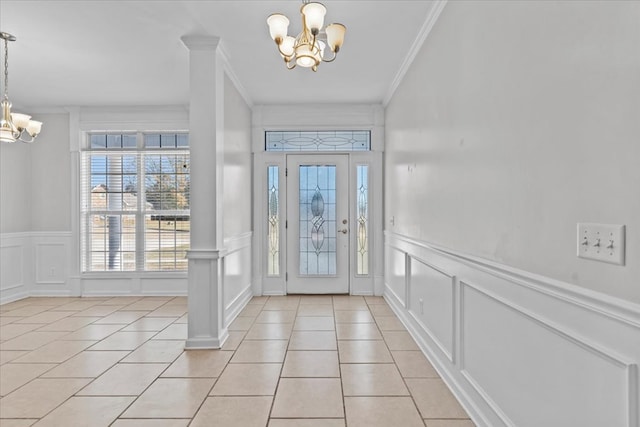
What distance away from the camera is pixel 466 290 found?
2.38 m

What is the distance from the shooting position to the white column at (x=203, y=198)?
136 inches

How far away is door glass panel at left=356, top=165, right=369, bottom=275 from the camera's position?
18.5 feet

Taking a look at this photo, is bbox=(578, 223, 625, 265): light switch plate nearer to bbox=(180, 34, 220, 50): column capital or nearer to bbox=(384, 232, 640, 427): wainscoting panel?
bbox=(384, 232, 640, 427): wainscoting panel

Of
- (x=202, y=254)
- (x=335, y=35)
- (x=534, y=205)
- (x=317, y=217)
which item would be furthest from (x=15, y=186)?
(x=534, y=205)

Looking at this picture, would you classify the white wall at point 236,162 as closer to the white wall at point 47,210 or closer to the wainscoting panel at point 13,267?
the white wall at point 47,210

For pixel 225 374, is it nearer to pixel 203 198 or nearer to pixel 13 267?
pixel 203 198

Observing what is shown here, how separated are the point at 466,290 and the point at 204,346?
229 centimetres

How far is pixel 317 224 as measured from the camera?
18.5 ft

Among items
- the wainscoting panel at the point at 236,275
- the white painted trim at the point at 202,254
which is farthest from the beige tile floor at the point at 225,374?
the white painted trim at the point at 202,254

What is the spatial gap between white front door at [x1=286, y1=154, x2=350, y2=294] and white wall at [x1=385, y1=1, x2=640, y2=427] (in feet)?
8.58

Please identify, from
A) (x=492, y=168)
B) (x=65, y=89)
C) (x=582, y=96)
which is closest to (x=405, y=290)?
(x=492, y=168)

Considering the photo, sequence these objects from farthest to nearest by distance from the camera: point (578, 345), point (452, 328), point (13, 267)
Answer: point (13, 267)
point (452, 328)
point (578, 345)

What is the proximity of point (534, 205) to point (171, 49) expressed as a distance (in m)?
3.42

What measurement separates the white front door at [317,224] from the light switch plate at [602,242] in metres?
4.33
